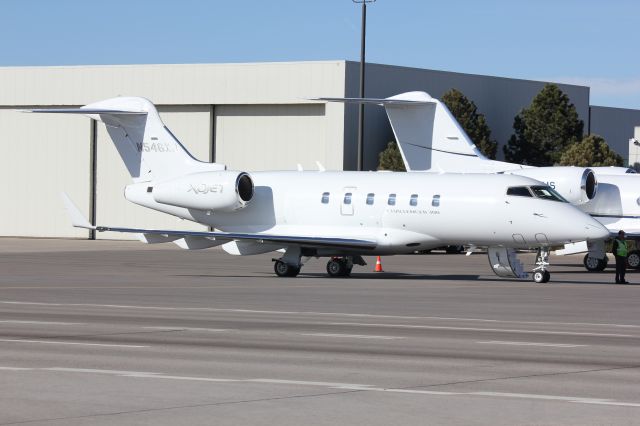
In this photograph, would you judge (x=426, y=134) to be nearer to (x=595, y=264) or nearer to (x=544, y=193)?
(x=595, y=264)

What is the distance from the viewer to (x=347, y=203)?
3559 cm

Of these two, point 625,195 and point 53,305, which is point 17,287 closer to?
point 53,305

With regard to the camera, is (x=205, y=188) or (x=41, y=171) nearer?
(x=205, y=188)

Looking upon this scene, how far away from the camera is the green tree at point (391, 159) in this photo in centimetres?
6322

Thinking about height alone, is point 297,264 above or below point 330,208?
below

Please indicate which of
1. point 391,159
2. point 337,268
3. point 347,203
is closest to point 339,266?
point 337,268

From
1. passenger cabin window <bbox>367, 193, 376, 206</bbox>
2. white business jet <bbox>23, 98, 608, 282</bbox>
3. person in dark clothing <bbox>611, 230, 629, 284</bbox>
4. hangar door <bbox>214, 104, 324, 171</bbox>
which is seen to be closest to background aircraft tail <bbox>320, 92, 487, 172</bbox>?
white business jet <bbox>23, 98, 608, 282</bbox>

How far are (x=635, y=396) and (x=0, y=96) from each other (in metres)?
62.0

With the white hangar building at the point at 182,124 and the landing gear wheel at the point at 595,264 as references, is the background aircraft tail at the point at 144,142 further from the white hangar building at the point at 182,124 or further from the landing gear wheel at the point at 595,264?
the white hangar building at the point at 182,124

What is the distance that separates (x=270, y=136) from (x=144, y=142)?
26611 mm

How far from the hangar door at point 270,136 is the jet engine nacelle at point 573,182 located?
23677mm

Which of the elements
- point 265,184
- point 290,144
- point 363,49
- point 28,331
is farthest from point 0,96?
point 28,331

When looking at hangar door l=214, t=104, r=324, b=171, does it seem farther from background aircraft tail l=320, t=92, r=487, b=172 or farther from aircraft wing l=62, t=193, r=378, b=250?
aircraft wing l=62, t=193, r=378, b=250

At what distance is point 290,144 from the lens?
212 feet
